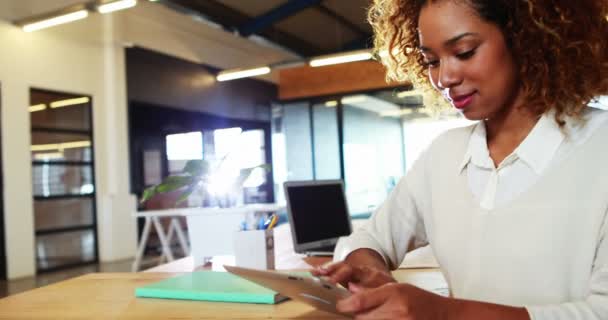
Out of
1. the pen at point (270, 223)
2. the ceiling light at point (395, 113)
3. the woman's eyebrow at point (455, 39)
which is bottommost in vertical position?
the pen at point (270, 223)

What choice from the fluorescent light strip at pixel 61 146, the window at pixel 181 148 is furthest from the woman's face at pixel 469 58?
the window at pixel 181 148

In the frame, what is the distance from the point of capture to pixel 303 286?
33.1 inches

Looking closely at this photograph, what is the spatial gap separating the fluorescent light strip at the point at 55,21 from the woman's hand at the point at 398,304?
19.2ft

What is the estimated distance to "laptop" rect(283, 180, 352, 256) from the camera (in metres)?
2.17

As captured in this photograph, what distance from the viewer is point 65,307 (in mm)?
1182

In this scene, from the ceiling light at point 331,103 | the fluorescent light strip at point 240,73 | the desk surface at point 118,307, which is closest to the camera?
the desk surface at point 118,307

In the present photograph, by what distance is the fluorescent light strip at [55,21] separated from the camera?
586 cm

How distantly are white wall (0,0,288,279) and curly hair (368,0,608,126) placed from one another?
→ 651 centimetres

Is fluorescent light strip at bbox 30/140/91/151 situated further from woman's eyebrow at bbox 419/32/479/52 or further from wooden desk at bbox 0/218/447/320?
woman's eyebrow at bbox 419/32/479/52

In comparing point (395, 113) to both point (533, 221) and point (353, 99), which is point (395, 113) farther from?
point (533, 221)

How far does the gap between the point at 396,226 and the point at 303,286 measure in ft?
1.28

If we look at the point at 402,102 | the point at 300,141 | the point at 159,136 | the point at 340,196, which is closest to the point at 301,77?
the point at 300,141

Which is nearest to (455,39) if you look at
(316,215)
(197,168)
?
(197,168)

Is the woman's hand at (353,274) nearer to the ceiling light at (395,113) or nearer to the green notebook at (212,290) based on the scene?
the green notebook at (212,290)
